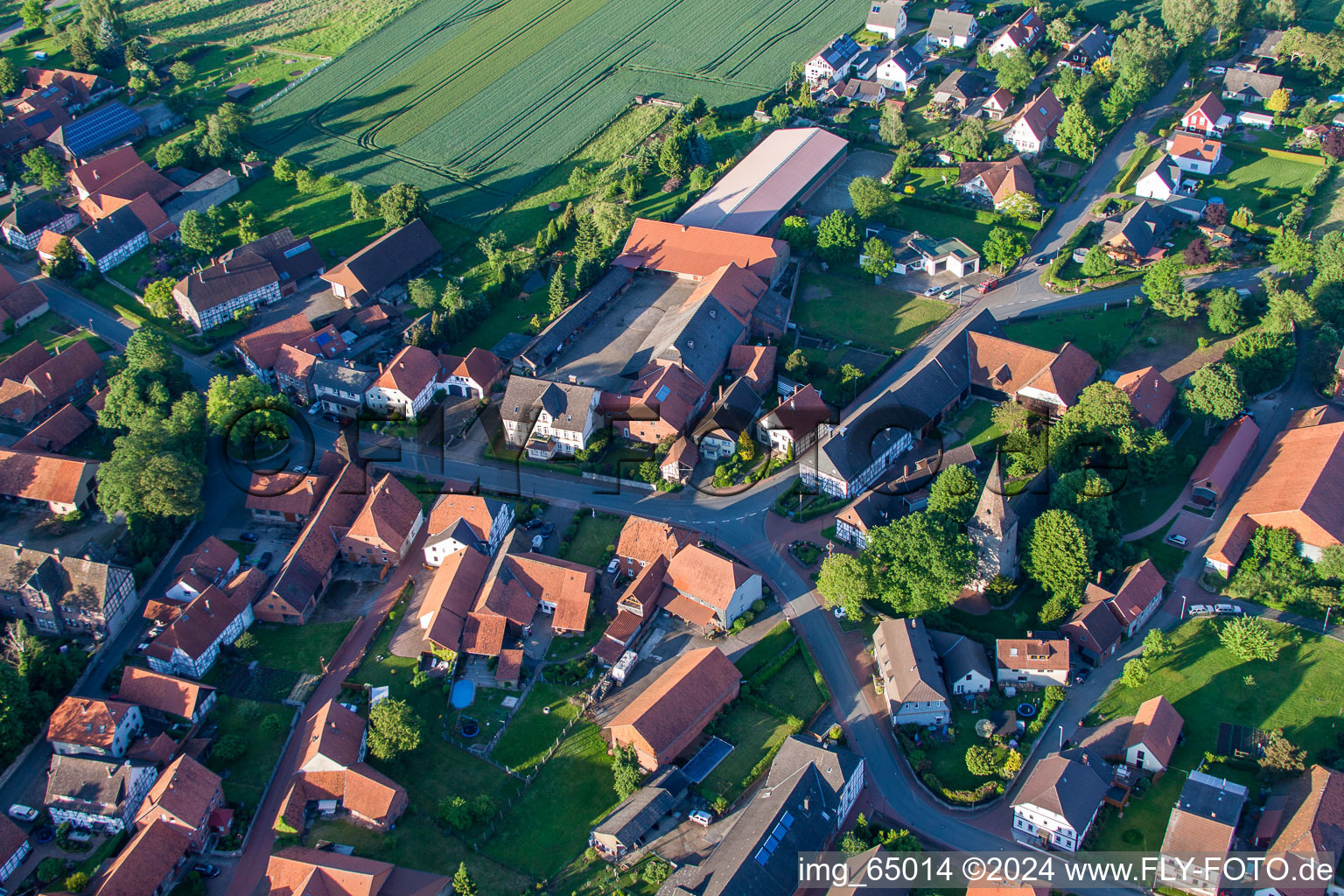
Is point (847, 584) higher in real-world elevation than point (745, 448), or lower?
lower

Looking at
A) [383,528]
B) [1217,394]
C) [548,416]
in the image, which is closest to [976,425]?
[1217,394]

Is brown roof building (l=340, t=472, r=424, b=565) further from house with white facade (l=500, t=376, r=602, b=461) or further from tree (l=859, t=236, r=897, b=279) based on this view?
tree (l=859, t=236, r=897, b=279)

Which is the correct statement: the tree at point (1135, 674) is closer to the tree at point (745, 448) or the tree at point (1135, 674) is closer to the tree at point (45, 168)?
the tree at point (745, 448)

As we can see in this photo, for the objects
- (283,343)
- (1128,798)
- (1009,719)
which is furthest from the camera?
(283,343)

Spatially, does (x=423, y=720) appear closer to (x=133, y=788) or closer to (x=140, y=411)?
(x=133, y=788)

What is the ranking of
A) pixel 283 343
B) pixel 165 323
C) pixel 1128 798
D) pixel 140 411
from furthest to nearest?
1. pixel 165 323
2. pixel 283 343
3. pixel 140 411
4. pixel 1128 798

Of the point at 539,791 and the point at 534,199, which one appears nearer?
the point at 539,791

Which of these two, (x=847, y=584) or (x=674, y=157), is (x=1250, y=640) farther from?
(x=674, y=157)

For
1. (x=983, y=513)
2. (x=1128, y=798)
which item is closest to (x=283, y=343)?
(x=983, y=513)
